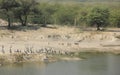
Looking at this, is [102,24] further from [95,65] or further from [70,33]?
[95,65]

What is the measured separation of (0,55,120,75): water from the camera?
150 feet

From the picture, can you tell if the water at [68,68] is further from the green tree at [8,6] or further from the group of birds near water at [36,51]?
the green tree at [8,6]

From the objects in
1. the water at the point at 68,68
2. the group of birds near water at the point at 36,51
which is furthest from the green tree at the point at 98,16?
the water at the point at 68,68

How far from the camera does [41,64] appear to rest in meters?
50.8

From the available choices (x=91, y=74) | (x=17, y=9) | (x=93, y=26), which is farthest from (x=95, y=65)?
(x=93, y=26)

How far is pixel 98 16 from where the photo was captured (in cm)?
8175

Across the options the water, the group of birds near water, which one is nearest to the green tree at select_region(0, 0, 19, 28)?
the group of birds near water

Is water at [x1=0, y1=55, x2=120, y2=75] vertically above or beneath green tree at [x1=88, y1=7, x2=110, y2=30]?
beneath

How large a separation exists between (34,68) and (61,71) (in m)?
3.75

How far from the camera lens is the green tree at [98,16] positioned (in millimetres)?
82125

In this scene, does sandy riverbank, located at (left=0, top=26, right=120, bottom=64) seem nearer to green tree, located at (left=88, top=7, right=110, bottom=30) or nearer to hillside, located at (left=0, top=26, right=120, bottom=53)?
hillside, located at (left=0, top=26, right=120, bottom=53)

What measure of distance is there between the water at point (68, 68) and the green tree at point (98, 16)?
27974 mm

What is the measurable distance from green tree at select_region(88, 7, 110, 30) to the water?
91.8ft

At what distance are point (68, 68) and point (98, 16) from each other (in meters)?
35.0
